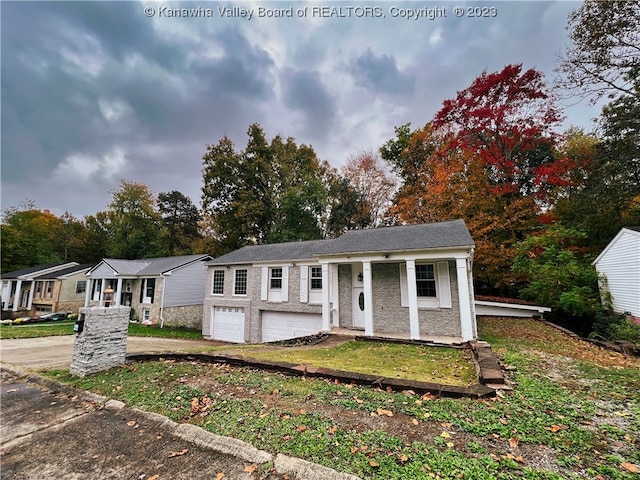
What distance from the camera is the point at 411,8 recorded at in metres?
8.70

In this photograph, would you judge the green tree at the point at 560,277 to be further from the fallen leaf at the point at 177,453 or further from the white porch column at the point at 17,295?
the white porch column at the point at 17,295

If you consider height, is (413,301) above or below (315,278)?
below

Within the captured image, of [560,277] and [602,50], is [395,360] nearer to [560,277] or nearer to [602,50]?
[560,277]

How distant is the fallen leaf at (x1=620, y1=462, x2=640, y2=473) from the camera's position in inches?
88.7

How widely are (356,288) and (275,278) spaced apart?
4.98 meters

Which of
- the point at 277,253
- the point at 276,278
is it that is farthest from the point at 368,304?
the point at 277,253

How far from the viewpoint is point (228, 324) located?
15.2m

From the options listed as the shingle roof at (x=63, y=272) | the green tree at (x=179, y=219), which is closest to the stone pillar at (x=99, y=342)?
the shingle roof at (x=63, y=272)

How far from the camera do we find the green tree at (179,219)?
123 ft

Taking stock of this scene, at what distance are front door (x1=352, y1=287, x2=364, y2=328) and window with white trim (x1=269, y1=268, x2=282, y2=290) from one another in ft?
15.2

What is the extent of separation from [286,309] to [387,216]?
44.9 feet

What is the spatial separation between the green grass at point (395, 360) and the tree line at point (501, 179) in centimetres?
900

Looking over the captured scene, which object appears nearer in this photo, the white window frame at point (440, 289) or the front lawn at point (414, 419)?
the front lawn at point (414, 419)

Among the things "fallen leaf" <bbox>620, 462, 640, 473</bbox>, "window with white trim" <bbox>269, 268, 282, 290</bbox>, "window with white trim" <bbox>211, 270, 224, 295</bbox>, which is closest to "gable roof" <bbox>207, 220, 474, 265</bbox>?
"window with white trim" <bbox>269, 268, 282, 290</bbox>
